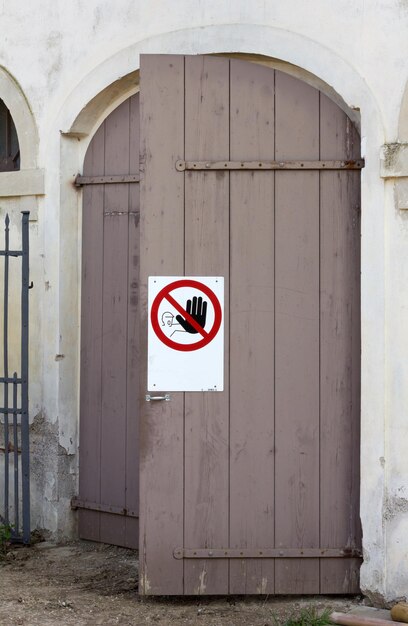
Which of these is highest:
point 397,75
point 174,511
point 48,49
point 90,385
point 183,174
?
point 48,49

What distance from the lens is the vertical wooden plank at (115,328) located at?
21.5 ft

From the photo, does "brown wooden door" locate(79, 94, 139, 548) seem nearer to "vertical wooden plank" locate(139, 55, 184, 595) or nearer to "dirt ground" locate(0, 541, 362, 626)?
"dirt ground" locate(0, 541, 362, 626)

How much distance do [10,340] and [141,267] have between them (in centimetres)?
189

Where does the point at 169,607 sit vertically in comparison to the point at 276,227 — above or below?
below

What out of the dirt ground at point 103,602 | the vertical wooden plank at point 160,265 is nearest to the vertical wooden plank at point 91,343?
the dirt ground at point 103,602

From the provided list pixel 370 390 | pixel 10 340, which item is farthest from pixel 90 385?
pixel 370 390

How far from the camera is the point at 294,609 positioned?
17.4 ft

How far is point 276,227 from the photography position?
5418mm

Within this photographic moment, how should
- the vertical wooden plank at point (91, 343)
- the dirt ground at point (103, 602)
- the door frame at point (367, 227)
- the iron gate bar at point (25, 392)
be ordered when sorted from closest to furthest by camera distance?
the dirt ground at point (103, 602)
the door frame at point (367, 227)
the iron gate bar at point (25, 392)
the vertical wooden plank at point (91, 343)

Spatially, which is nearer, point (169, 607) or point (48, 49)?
point (169, 607)

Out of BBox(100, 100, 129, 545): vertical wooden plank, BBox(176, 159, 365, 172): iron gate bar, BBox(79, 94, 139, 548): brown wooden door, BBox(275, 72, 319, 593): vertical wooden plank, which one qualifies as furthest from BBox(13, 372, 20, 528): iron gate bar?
BBox(176, 159, 365, 172): iron gate bar

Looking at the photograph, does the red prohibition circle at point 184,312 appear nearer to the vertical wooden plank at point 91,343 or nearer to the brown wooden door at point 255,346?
the brown wooden door at point 255,346

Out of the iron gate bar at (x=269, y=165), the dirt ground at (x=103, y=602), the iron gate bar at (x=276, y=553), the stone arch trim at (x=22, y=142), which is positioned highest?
the stone arch trim at (x=22, y=142)

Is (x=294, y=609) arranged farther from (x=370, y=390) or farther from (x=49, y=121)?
(x=49, y=121)
